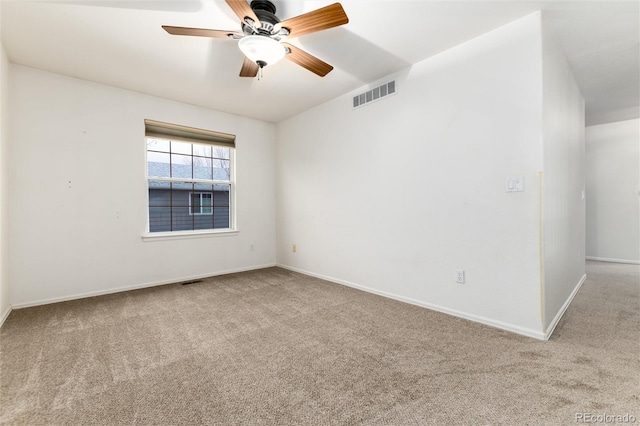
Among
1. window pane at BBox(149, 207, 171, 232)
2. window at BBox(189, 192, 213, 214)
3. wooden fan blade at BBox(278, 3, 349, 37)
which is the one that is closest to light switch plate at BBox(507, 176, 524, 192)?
wooden fan blade at BBox(278, 3, 349, 37)

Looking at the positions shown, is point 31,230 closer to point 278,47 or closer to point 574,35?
point 278,47

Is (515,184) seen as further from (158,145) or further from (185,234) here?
Answer: (158,145)

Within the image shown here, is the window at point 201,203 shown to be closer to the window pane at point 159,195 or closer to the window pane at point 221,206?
the window pane at point 221,206

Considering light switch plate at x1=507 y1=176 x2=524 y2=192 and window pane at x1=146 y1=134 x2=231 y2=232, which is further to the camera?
window pane at x1=146 y1=134 x2=231 y2=232

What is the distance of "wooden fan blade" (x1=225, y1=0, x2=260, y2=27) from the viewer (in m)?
1.75

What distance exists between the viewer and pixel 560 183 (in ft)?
9.35

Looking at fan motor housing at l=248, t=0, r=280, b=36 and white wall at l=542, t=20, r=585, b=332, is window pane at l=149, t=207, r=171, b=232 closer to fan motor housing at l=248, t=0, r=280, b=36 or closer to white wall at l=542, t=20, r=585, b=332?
fan motor housing at l=248, t=0, r=280, b=36

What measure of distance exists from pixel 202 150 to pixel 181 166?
1.41 ft

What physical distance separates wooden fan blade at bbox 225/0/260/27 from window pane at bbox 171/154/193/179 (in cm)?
292

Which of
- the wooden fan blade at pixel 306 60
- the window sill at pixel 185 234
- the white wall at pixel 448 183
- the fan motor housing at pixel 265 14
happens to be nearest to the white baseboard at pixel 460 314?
the white wall at pixel 448 183

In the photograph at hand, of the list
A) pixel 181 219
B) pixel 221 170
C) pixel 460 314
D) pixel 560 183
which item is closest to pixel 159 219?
pixel 181 219

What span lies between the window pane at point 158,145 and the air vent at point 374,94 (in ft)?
9.37

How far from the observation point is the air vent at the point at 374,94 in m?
3.34

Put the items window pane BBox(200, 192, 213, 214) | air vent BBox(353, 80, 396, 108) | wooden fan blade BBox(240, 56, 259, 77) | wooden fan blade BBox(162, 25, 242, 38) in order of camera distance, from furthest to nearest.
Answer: window pane BBox(200, 192, 213, 214), air vent BBox(353, 80, 396, 108), wooden fan blade BBox(240, 56, 259, 77), wooden fan blade BBox(162, 25, 242, 38)
